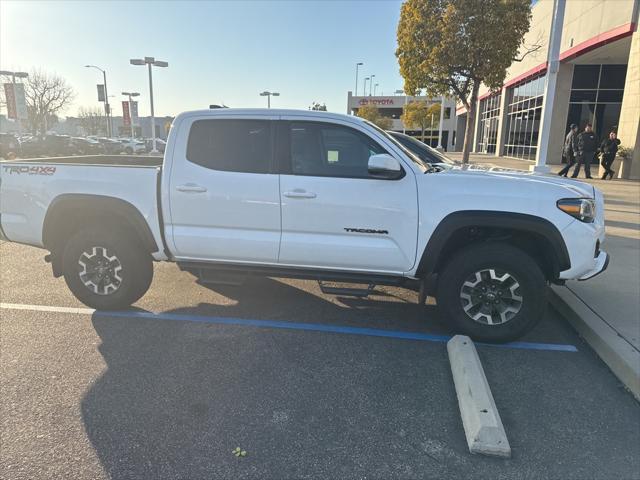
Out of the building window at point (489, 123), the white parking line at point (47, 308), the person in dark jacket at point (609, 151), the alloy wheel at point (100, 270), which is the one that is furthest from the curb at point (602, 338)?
the building window at point (489, 123)

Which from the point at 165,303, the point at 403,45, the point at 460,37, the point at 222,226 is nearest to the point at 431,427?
the point at 222,226

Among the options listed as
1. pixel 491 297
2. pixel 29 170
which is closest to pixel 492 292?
pixel 491 297

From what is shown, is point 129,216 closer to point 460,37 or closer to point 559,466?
point 559,466

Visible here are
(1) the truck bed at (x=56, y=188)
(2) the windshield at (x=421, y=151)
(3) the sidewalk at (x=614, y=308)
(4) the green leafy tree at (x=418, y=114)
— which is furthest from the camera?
(4) the green leafy tree at (x=418, y=114)

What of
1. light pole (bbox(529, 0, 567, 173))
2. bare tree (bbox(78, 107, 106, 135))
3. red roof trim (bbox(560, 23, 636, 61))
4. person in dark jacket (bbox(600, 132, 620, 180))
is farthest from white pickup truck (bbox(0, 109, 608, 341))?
bare tree (bbox(78, 107, 106, 135))

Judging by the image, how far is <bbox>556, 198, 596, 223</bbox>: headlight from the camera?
12.5ft

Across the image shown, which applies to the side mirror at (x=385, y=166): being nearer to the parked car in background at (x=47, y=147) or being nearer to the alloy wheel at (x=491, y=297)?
the alloy wheel at (x=491, y=297)

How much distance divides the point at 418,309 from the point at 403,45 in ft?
34.0

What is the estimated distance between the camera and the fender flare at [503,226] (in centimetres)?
379

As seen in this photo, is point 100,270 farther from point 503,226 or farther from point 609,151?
point 609,151

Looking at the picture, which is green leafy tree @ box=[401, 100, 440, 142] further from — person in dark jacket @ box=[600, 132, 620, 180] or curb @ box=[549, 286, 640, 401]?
curb @ box=[549, 286, 640, 401]

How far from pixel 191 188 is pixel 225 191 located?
324 mm

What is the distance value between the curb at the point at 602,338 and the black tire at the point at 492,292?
0.57m

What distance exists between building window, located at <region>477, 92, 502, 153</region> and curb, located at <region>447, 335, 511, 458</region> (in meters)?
32.3
